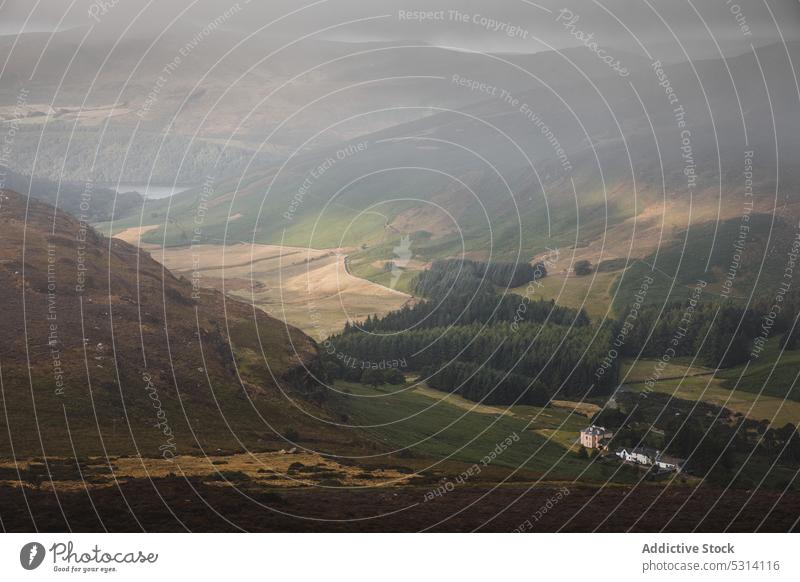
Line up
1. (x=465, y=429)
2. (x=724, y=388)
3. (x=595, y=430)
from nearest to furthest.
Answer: (x=465, y=429), (x=595, y=430), (x=724, y=388)

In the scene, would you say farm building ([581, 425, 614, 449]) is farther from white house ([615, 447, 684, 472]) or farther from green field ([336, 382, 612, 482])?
white house ([615, 447, 684, 472])

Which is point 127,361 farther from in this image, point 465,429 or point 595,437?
point 595,437

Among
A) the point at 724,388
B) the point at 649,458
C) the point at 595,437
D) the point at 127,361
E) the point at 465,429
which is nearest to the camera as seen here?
the point at 127,361

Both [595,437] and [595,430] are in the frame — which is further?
[595,430]

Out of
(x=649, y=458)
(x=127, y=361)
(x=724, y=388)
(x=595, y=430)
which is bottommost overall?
(x=595, y=430)

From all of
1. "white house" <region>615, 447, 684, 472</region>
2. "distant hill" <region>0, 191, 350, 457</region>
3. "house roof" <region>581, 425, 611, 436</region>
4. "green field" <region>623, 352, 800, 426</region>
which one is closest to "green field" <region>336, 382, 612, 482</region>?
"house roof" <region>581, 425, 611, 436</region>

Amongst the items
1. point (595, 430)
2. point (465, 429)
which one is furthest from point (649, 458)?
point (465, 429)

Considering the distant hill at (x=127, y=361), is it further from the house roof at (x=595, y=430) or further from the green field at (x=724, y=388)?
the green field at (x=724, y=388)

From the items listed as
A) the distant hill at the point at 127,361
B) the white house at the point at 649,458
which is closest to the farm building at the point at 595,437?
the white house at the point at 649,458

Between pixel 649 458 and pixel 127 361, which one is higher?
pixel 127 361
